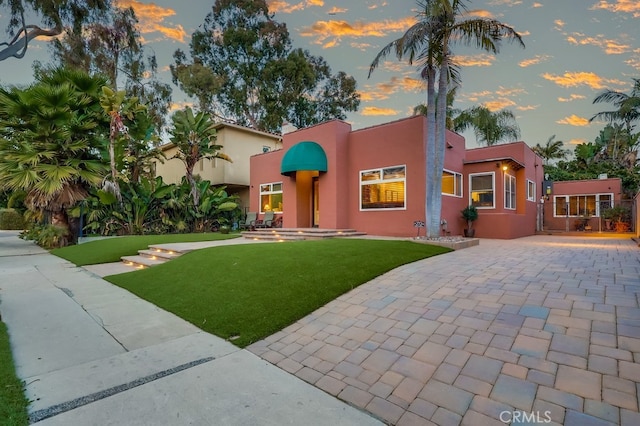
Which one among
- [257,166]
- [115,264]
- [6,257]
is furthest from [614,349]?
[257,166]

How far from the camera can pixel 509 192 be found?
1576 centimetres

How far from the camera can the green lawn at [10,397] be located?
2.27 meters

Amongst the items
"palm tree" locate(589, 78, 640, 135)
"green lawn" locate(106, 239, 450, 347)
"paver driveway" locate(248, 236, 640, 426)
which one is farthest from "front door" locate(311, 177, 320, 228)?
"palm tree" locate(589, 78, 640, 135)

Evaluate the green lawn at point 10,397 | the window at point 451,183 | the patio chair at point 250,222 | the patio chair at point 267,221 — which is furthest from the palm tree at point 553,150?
the green lawn at point 10,397

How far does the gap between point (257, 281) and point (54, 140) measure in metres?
12.9

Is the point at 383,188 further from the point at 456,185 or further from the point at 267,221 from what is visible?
the point at 267,221

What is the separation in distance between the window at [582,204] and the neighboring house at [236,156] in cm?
2196

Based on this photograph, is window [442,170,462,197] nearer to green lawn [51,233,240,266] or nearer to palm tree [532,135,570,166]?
green lawn [51,233,240,266]

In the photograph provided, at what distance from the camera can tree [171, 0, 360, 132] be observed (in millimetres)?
28906

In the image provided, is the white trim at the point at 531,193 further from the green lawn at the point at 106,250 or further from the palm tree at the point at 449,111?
the green lawn at the point at 106,250

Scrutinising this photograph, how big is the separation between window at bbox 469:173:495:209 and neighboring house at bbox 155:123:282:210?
14.8 metres

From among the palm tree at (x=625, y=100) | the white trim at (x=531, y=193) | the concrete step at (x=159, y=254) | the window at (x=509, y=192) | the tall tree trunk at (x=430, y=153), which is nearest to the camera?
the concrete step at (x=159, y=254)

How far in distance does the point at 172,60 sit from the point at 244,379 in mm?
33293

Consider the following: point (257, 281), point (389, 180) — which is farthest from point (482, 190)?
point (257, 281)
